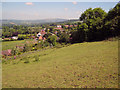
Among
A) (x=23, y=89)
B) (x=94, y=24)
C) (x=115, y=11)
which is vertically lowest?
(x=23, y=89)

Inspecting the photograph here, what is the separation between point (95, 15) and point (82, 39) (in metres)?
9.19

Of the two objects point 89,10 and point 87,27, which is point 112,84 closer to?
point 87,27

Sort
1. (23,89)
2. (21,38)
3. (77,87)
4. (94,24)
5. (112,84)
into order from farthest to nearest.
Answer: (21,38) < (94,24) < (23,89) < (77,87) < (112,84)

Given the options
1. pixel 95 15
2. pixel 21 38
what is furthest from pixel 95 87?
pixel 21 38

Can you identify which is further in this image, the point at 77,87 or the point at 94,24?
the point at 94,24

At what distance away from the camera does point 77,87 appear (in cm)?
631

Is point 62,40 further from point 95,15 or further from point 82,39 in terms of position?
point 95,15

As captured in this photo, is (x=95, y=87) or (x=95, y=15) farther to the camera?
(x=95, y=15)

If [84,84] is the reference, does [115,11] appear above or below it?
above

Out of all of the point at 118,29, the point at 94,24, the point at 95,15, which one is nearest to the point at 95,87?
the point at 118,29

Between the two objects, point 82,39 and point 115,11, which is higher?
point 115,11

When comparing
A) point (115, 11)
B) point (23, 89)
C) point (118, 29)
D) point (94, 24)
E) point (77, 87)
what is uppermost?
point (115, 11)

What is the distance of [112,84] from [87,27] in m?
27.1

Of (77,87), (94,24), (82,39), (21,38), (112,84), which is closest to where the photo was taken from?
(112,84)
